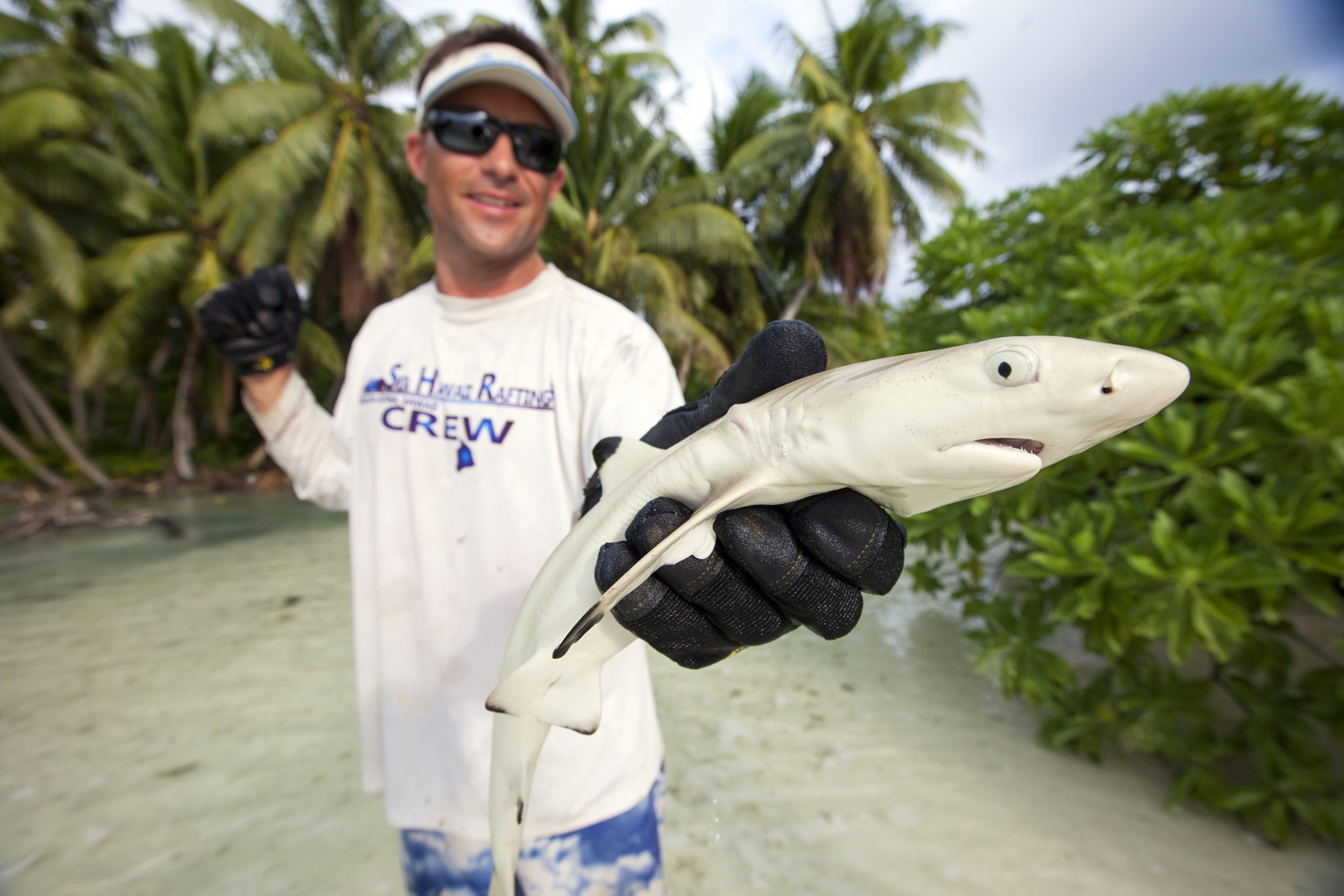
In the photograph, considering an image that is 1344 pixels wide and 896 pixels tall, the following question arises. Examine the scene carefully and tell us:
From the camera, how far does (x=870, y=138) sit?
16922mm

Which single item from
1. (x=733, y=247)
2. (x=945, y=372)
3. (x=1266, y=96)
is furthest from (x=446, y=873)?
(x=733, y=247)

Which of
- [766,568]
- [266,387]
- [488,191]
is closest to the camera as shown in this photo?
[766,568]

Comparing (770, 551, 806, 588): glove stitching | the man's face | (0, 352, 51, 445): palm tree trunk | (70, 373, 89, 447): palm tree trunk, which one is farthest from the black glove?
(70, 373, 89, 447): palm tree trunk

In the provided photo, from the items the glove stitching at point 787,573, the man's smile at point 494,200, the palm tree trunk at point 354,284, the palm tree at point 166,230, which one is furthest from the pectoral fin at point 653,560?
the palm tree trunk at point 354,284

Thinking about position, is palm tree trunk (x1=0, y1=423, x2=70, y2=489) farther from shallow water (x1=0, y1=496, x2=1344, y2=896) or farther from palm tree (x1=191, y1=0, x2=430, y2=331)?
shallow water (x1=0, y1=496, x2=1344, y2=896)

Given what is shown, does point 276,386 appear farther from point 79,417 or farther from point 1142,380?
point 79,417

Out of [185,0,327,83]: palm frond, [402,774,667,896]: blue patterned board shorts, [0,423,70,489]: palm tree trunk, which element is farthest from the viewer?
[0,423,70,489]: palm tree trunk

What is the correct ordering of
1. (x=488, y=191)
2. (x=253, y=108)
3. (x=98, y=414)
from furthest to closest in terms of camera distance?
(x=98, y=414), (x=253, y=108), (x=488, y=191)

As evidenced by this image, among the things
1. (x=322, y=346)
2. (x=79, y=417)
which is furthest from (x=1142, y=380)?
(x=79, y=417)

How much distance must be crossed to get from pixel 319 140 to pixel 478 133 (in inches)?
593

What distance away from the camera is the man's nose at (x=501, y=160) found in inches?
77.7

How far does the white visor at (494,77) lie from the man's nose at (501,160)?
226mm

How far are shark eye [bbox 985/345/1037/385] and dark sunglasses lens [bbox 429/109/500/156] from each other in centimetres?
187

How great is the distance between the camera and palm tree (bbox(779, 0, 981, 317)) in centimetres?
1543
